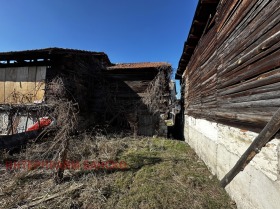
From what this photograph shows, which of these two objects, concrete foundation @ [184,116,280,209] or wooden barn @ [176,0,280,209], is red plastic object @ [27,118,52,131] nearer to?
wooden barn @ [176,0,280,209]

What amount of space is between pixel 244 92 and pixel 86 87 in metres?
10.1

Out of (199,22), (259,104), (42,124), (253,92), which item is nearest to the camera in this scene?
(259,104)

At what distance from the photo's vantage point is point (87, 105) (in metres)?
11.4

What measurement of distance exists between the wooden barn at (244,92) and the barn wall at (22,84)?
856cm

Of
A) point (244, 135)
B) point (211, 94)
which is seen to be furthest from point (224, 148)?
point (211, 94)

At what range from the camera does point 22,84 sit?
9.43 meters

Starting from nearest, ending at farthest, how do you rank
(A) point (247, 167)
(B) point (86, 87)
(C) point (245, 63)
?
1. (A) point (247, 167)
2. (C) point (245, 63)
3. (B) point (86, 87)

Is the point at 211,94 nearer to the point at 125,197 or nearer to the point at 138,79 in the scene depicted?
the point at 125,197

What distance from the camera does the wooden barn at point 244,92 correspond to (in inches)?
91.2

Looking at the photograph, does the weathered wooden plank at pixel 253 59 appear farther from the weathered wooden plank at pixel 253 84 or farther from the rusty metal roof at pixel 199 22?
the rusty metal roof at pixel 199 22

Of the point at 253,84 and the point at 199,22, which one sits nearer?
the point at 253,84

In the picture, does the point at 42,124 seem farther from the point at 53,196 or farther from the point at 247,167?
the point at 247,167

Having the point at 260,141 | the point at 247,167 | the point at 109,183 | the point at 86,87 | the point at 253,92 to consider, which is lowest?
the point at 109,183

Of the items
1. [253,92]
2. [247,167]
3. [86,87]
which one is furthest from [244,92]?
[86,87]
